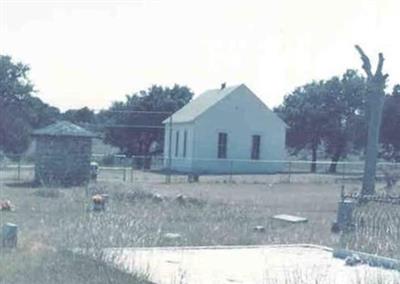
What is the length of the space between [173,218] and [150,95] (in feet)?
173

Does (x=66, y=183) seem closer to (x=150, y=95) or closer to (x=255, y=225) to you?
(x=255, y=225)

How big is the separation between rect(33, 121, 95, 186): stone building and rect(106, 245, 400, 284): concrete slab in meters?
20.6

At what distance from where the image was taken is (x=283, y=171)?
5591 cm

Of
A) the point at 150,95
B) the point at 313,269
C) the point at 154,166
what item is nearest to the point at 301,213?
the point at 313,269

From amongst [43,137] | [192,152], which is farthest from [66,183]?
[192,152]

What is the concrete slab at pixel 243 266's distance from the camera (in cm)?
1102

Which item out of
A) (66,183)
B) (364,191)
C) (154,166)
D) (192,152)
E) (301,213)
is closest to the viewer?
(301,213)

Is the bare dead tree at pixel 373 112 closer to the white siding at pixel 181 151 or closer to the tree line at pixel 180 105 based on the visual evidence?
the white siding at pixel 181 151

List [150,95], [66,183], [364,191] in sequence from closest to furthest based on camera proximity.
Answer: [364,191], [66,183], [150,95]

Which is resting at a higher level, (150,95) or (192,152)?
(150,95)

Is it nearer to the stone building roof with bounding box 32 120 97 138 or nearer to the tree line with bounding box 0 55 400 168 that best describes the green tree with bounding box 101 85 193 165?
the tree line with bounding box 0 55 400 168

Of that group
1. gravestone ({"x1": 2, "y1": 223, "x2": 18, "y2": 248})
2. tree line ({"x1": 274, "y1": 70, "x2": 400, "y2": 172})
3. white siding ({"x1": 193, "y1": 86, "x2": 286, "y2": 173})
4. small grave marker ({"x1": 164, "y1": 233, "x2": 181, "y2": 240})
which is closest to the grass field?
small grave marker ({"x1": 164, "y1": 233, "x2": 181, "y2": 240})

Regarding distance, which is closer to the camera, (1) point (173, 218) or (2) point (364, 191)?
(1) point (173, 218)

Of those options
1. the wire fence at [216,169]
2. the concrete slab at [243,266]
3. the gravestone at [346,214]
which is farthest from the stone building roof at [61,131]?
the concrete slab at [243,266]
